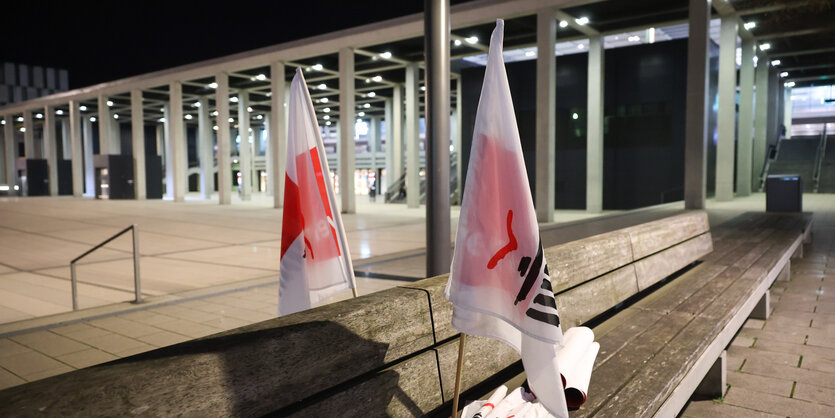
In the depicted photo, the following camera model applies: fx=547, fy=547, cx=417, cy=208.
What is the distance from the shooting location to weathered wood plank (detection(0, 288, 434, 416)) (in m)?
1.25

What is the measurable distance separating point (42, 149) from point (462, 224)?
77.8 metres

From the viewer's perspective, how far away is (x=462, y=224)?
206cm

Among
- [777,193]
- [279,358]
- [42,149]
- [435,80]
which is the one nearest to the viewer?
[279,358]

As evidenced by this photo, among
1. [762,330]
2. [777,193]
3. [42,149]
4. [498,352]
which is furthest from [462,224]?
[42,149]

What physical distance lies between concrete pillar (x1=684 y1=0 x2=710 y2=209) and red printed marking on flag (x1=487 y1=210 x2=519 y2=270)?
15670 millimetres

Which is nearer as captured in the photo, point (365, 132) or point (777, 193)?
point (777, 193)

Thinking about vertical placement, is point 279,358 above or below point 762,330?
above

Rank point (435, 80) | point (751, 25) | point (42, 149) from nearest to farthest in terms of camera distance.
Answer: point (435, 80) < point (751, 25) < point (42, 149)

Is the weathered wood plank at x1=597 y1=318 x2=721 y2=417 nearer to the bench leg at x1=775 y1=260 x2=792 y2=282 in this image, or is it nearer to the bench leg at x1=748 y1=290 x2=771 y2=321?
the bench leg at x1=748 y1=290 x2=771 y2=321

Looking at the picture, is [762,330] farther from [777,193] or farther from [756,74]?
[756,74]

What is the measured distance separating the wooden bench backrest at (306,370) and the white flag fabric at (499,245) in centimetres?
28

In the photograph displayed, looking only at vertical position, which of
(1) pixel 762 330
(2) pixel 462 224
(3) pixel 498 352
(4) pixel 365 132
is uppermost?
(4) pixel 365 132

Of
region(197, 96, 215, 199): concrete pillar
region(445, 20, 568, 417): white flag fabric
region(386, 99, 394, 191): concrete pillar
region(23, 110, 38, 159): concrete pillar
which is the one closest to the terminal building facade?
region(197, 96, 215, 199): concrete pillar

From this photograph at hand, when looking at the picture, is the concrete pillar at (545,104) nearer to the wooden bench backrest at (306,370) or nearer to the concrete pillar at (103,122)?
the wooden bench backrest at (306,370)
